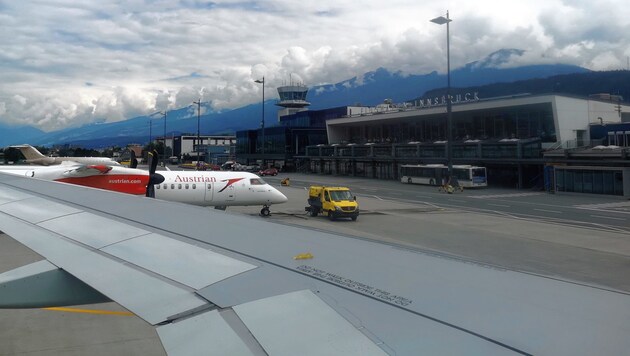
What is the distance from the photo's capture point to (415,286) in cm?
319

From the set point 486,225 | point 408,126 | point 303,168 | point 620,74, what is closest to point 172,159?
point 303,168

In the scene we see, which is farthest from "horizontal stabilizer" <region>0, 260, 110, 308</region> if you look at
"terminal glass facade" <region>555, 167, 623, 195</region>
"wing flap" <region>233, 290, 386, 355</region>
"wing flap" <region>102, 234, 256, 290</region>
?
"terminal glass facade" <region>555, 167, 623, 195</region>

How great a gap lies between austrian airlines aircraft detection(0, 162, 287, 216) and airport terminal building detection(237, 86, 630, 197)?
99.9 ft

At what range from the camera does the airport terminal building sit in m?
43.0

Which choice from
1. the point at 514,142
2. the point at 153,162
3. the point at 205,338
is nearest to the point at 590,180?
the point at 514,142

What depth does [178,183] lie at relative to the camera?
24.0m

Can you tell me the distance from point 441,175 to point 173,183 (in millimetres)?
35906

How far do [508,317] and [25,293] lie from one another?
3748mm

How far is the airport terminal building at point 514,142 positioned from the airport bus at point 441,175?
8.72 ft

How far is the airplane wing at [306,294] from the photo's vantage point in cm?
243

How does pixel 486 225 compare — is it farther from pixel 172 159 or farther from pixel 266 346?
pixel 172 159

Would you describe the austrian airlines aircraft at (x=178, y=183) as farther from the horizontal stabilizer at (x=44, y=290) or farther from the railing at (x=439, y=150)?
the railing at (x=439, y=150)

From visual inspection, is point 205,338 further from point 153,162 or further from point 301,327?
point 153,162

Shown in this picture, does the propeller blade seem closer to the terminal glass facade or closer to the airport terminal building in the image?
the airport terminal building
